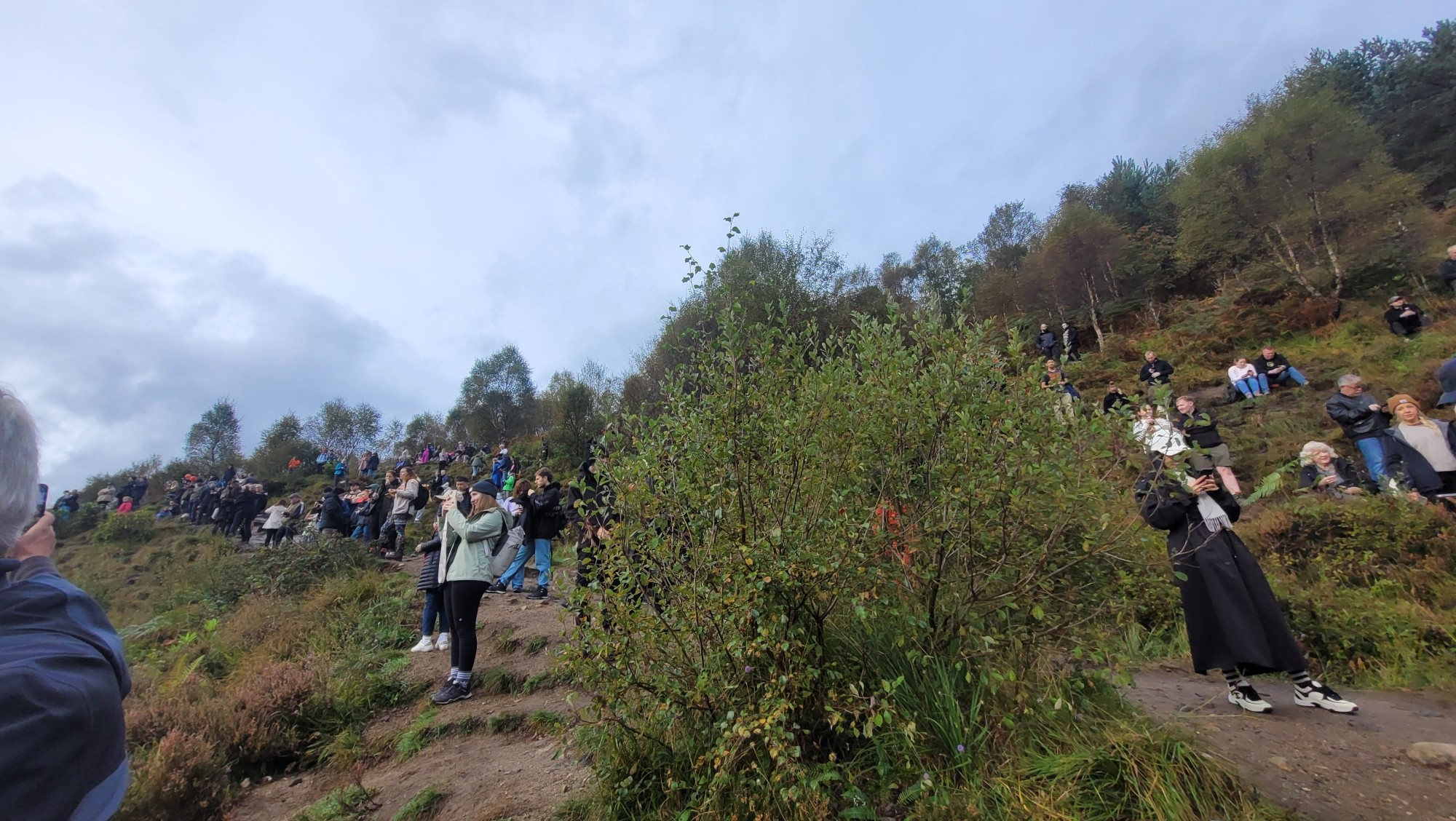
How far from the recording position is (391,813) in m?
3.87

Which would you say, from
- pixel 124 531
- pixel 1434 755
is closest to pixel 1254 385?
pixel 1434 755

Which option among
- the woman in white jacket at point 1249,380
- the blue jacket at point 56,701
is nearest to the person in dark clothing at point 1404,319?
the woman in white jacket at point 1249,380

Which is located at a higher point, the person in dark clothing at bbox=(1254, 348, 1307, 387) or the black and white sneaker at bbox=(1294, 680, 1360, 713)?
the person in dark clothing at bbox=(1254, 348, 1307, 387)

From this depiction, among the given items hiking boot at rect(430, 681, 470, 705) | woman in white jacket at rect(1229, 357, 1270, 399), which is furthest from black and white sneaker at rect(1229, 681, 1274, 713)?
woman in white jacket at rect(1229, 357, 1270, 399)

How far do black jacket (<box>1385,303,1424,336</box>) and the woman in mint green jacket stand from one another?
1776 centimetres

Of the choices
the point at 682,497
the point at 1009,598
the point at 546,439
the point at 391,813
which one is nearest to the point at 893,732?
the point at 1009,598

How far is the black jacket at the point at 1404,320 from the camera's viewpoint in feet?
42.1

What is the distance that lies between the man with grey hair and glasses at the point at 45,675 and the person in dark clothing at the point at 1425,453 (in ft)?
30.4

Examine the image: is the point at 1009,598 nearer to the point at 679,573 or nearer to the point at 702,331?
the point at 679,573

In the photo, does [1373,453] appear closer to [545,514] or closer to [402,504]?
[545,514]

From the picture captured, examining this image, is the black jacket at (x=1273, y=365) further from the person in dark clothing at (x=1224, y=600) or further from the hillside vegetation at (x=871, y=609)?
the person in dark clothing at (x=1224, y=600)

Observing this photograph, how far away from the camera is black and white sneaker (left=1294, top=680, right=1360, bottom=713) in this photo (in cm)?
372

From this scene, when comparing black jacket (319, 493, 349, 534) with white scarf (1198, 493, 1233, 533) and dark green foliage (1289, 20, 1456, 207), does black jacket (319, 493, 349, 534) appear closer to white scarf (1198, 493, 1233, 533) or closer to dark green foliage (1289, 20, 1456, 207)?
white scarf (1198, 493, 1233, 533)

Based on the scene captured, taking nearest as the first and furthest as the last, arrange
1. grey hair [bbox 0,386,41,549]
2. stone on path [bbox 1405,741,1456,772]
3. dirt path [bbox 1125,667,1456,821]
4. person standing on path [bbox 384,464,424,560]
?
1. grey hair [bbox 0,386,41,549]
2. dirt path [bbox 1125,667,1456,821]
3. stone on path [bbox 1405,741,1456,772]
4. person standing on path [bbox 384,464,424,560]
